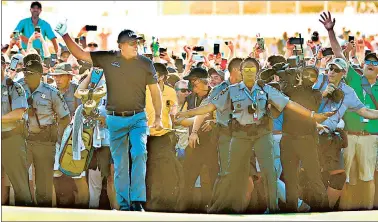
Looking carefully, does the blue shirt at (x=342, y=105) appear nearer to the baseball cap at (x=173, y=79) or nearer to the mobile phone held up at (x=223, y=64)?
the baseball cap at (x=173, y=79)

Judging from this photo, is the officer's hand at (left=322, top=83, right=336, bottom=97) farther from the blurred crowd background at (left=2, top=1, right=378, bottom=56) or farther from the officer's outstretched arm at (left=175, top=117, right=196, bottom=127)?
the blurred crowd background at (left=2, top=1, right=378, bottom=56)

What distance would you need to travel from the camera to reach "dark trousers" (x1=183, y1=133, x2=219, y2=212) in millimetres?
13562

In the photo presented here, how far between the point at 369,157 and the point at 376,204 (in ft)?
1.99

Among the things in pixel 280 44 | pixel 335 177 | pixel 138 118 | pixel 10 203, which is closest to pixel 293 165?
pixel 335 177

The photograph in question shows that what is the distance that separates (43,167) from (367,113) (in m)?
3.77

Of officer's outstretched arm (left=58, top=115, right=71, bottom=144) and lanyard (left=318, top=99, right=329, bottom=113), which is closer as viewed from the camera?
officer's outstretched arm (left=58, top=115, right=71, bottom=144)

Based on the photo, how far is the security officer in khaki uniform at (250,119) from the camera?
1292cm

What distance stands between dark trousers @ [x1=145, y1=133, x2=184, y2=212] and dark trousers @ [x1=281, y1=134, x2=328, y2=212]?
3.96ft

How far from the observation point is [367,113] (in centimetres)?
1373

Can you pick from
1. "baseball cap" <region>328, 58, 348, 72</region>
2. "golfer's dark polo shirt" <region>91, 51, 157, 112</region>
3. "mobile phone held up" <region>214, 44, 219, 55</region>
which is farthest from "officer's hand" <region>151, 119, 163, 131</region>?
"mobile phone held up" <region>214, 44, 219, 55</region>

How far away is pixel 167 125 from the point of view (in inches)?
520

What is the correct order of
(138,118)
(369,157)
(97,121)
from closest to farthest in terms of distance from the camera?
(138,118) → (97,121) → (369,157)

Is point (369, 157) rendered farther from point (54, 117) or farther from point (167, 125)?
point (54, 117)

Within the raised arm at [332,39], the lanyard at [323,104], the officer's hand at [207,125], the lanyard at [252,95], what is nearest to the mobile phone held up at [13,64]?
the officer's hand at [207,125]
